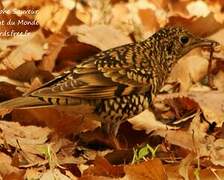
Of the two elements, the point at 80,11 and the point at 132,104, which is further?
the point at 80,11

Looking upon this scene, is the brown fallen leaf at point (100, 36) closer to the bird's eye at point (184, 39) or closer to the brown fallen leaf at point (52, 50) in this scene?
the brown fallen leaf at point (52, 50)

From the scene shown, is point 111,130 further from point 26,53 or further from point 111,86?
point 26,53

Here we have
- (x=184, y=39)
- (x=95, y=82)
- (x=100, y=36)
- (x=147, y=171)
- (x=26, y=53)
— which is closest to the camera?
(x=147, y=171)

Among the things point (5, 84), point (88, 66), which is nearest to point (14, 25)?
point (5, 84)

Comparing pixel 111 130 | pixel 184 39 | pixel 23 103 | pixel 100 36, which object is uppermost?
pixel 184 39

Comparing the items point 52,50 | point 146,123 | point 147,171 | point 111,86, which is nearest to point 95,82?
point 111,86

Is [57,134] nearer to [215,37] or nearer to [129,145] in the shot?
[129,145]
